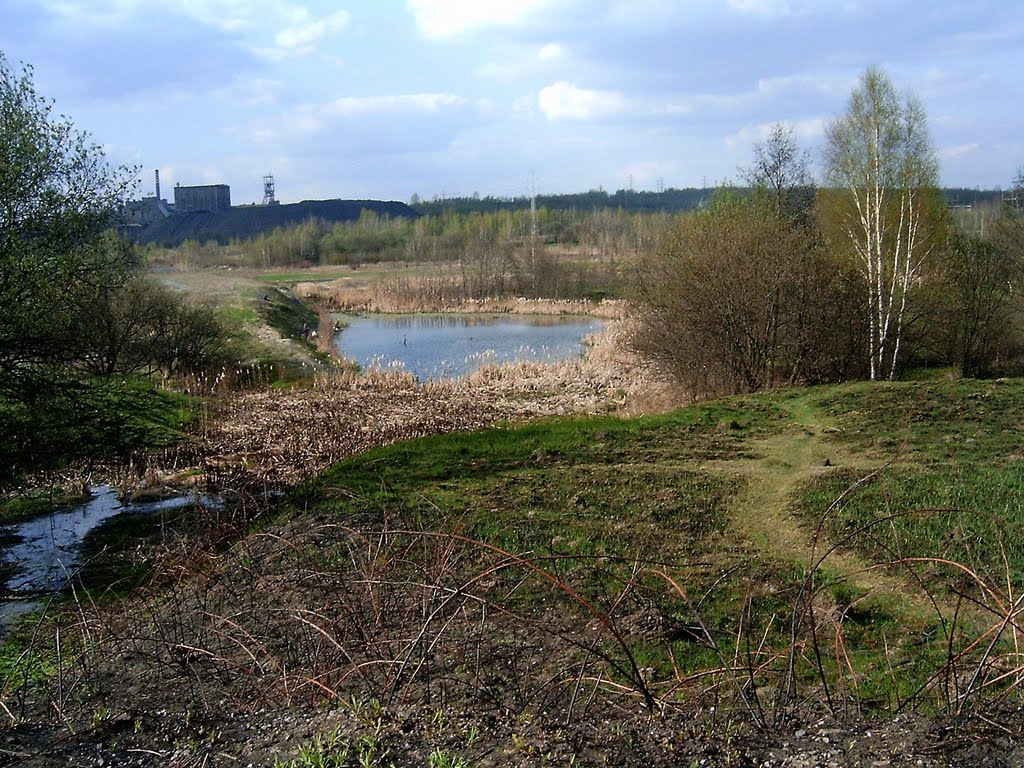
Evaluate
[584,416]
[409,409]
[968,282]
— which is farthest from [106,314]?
[968,282]

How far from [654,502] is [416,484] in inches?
128

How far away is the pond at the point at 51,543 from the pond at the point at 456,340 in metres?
12.6

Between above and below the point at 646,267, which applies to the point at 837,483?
below

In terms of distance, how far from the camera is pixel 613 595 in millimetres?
7539

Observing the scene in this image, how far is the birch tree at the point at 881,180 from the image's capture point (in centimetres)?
2216

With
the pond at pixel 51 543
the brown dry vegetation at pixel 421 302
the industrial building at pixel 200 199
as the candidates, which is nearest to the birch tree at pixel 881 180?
the pond at pixel 51 543

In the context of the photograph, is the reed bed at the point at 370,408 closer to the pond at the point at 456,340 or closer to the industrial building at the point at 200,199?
the pond at the point at 456,340

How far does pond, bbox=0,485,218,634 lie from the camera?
1020 centimetres

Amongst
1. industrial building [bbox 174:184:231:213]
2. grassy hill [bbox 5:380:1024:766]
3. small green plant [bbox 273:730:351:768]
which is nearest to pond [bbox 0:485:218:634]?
grassy hill [bbox 5:380:1024:766]

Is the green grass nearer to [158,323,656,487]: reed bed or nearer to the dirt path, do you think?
the dirt path

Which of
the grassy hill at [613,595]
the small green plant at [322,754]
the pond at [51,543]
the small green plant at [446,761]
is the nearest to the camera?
the small green plant at [446,761]

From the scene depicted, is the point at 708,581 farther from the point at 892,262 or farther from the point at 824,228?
the point at 824,228

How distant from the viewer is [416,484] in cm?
1165

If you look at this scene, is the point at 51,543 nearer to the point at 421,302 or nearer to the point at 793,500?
the point at 793,500
